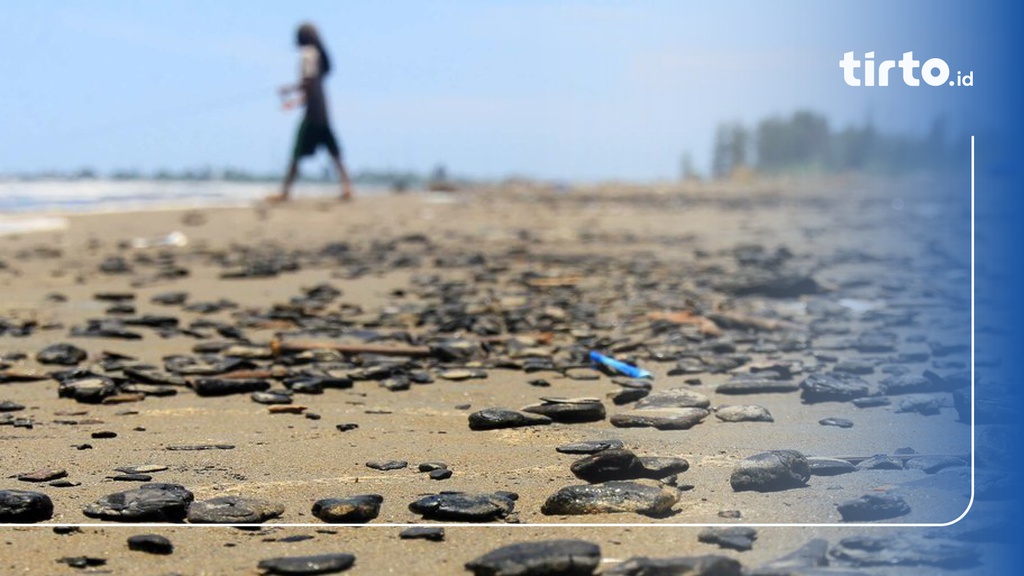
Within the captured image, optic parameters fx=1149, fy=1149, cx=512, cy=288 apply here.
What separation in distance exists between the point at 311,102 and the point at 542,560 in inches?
396

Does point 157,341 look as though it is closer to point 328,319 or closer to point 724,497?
point 328,319

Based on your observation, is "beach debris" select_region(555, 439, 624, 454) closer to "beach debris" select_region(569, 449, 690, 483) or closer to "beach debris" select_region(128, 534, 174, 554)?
"beach debris" select_region(569, 449, 690, 483)

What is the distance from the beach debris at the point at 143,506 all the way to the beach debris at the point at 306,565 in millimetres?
337

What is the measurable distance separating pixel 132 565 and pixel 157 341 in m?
2.45

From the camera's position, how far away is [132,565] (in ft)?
6.08

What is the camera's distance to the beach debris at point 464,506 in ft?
6.83

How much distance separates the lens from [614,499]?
6.84ft

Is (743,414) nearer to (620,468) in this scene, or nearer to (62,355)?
(620,468)

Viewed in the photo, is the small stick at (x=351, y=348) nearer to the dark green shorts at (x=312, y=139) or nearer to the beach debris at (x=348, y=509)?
the beach debris at (x=348, y=509)

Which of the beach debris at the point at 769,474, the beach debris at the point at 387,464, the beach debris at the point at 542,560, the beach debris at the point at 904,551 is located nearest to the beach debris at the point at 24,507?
the beach debris at the point at 387,464

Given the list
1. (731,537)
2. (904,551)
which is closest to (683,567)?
(731,537)

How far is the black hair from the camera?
37.6 ft

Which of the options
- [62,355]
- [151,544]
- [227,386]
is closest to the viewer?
[151,544]

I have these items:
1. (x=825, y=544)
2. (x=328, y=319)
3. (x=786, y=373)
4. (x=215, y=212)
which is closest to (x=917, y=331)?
(x=786, y=373)
